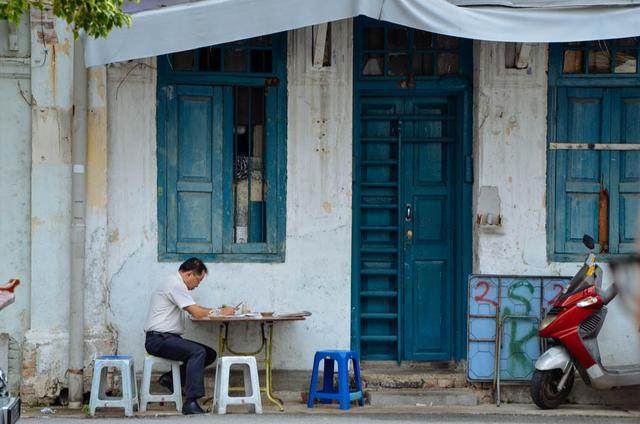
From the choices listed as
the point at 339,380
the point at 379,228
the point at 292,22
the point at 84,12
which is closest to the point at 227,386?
the point at 339,380

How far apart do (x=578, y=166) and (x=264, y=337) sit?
3296mm

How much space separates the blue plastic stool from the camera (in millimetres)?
9914

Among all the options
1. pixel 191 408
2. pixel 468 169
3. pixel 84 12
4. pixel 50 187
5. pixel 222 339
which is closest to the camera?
pixel 84 12

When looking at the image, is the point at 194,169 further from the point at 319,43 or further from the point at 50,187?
the point at 319,43

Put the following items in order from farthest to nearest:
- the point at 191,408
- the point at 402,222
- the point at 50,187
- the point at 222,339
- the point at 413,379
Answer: the point at 402,222 < the point at 413,379 < the point at 222,339 < the point at 50,187 < the point at 191,408

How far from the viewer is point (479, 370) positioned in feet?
33.7

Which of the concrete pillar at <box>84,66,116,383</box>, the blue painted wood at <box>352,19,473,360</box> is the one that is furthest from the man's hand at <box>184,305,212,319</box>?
the blue painted wood at <box>352,19,473,360</box>

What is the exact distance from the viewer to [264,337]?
10.3 meters

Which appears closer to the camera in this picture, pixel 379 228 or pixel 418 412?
pixel 418 412

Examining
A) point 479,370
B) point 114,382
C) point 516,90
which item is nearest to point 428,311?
point 479,370

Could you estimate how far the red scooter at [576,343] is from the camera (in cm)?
968

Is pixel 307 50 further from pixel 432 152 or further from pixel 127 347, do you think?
pixel 127 347

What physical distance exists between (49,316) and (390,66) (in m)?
3.90

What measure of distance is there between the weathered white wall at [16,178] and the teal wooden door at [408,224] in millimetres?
3075
